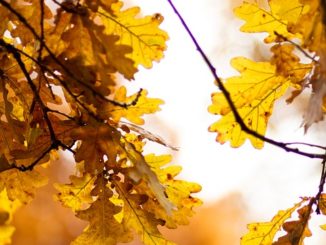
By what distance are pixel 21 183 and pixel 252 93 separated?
21.3 inches

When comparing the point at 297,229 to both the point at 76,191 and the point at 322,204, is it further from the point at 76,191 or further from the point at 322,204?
the point at 76,191

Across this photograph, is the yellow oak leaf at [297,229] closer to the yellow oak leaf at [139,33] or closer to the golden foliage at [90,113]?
the golden foliage at [90,113]

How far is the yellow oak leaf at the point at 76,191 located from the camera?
122cm

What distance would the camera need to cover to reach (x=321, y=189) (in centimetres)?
106

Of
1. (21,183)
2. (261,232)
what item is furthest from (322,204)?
(21,183)

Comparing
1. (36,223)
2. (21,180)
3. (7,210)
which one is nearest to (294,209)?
(21,180)

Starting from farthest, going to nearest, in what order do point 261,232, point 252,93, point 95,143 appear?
point 261,232 < point 252,93 < point 95,143

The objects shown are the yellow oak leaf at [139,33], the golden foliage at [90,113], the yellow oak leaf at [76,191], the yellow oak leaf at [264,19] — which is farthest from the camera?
the yellow oak leaf at [76,191]

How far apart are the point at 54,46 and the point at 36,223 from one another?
132 inches

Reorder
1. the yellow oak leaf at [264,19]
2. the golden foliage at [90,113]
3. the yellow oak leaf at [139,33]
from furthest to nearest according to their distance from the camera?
the yellow oak leaf at [264,19]
the yellow oak leaf at [139,33]
the golden foliage at [90,113]

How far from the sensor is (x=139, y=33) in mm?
977

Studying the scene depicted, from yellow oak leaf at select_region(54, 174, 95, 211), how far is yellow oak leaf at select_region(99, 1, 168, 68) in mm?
352

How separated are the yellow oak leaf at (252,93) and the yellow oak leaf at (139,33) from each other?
0.21 m

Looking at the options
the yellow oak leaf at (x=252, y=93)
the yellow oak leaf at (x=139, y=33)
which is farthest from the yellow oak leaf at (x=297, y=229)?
the yellow oak leaf at (x=139, y=33)
